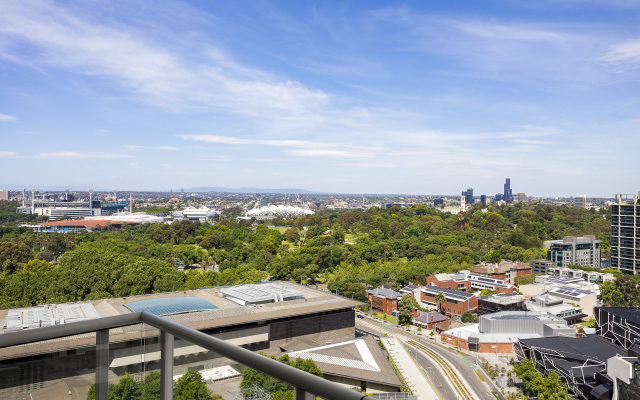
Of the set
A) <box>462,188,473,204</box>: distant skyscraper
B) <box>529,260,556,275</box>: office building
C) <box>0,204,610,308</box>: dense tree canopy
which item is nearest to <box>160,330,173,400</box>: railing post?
<box>0,204,610,308</box>: dense tree canopy

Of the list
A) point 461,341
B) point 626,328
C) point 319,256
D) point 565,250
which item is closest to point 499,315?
point 461,341

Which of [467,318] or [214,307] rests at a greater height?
[214,307]

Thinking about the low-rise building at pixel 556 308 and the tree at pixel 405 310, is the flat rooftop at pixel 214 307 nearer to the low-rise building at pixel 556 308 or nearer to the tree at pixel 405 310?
the tree at pixel 405 310

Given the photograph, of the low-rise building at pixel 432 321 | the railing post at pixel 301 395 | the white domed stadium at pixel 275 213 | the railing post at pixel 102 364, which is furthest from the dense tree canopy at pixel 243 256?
the white domed stadium at pixel 275 213

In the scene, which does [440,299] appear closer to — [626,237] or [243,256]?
[243,256]

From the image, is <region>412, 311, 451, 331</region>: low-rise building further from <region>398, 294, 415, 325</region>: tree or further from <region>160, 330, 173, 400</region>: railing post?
<region>160, 330, 173, 400</region>: railing post

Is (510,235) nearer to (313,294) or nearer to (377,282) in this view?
(377,282)

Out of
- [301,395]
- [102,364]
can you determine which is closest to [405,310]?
[102,364]
